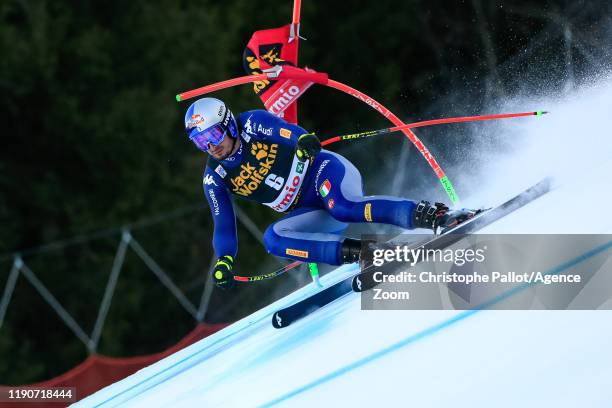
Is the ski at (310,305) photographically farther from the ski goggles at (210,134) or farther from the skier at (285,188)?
the ski goggles at (210,134)

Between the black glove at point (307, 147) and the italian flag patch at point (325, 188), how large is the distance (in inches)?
16.2

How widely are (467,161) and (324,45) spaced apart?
40.2ft

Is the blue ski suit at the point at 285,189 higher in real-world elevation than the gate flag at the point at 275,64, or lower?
lower

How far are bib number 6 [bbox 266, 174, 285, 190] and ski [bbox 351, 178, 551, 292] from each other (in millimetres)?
710

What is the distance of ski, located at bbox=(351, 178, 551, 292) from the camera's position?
5.60 m

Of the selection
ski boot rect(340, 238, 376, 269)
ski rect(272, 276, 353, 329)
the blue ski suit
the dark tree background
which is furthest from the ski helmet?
the dark tree background

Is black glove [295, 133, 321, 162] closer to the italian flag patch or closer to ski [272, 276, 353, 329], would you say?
the italian flag patch

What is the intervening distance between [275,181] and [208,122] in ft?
1.77

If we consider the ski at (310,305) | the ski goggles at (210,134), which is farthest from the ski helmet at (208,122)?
the ski at (310,305)

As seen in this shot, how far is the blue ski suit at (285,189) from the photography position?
6277 millimetres

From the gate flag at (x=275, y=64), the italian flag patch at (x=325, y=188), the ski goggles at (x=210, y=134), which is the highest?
the gate flag at (x=275, y=64)

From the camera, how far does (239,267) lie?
16.4m

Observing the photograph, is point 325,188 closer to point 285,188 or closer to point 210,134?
point 285,188

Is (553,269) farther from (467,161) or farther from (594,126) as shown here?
(467,161)
